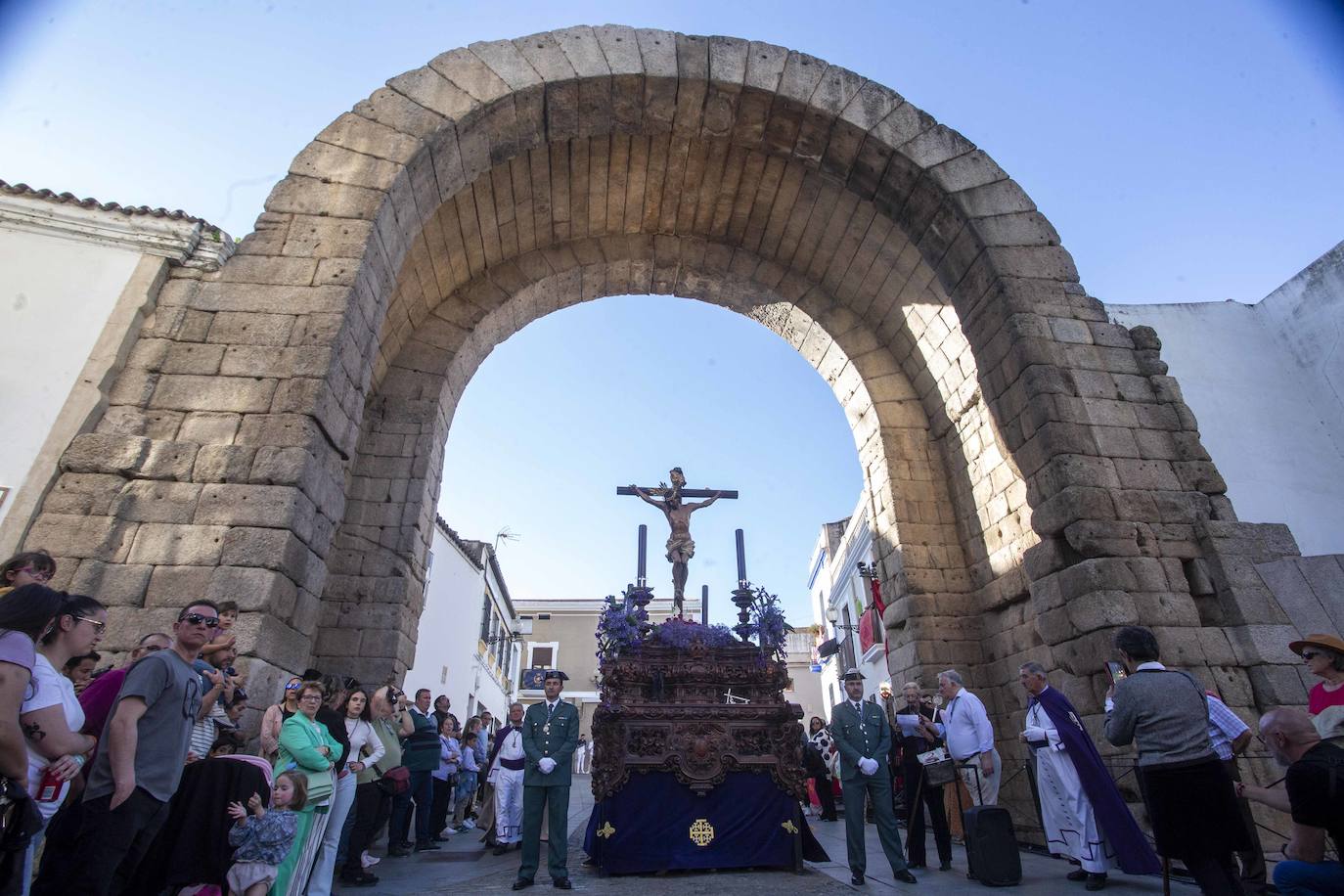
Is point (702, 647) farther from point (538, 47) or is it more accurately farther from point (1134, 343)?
point (538, 47)

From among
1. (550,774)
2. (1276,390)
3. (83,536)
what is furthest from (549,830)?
(1276,390)

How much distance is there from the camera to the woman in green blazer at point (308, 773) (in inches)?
130

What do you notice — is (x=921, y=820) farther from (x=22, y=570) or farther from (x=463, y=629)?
(x=463, y=629)

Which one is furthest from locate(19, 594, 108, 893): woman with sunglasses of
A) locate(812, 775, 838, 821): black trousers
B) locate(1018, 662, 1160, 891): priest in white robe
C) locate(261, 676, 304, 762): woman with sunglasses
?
locate(812, 775, 838, 821): black trousers

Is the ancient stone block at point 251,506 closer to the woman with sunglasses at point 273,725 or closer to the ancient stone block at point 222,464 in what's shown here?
the ancient stone block at point 222,464

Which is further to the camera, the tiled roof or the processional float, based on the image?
the tiled roof

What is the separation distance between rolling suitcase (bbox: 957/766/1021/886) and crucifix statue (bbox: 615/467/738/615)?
16.1 feet

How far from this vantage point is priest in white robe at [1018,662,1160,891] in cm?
371

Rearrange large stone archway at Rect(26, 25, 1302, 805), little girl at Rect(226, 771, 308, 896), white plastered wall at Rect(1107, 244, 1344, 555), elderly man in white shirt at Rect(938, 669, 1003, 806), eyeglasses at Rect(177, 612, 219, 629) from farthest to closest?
white plastered wall at Rect(1107, 244, 1344, 555) < large stone archway at Rect(26, 25, 1302, 805) < elderly man in white shirt at Rect(938, 669, 1003, 806) < little girl at Rect(226, 771, 308, 896) < eyeglasses at Rect(177, 612, 219, 629)

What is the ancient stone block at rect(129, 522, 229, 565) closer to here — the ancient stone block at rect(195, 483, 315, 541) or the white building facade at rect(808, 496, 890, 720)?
the ancient stone block at rect(195, 483, 315, 541)

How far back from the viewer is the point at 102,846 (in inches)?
84.4

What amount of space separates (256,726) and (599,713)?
6.72ft

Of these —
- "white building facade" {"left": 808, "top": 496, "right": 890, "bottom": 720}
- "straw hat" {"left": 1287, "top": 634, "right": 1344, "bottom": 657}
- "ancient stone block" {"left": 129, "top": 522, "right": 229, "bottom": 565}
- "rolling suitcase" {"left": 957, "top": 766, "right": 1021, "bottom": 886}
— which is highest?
"white building facade" {"left": 808, "top": 496, "right": 890, "bottom": 720}

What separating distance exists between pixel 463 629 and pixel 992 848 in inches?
558
